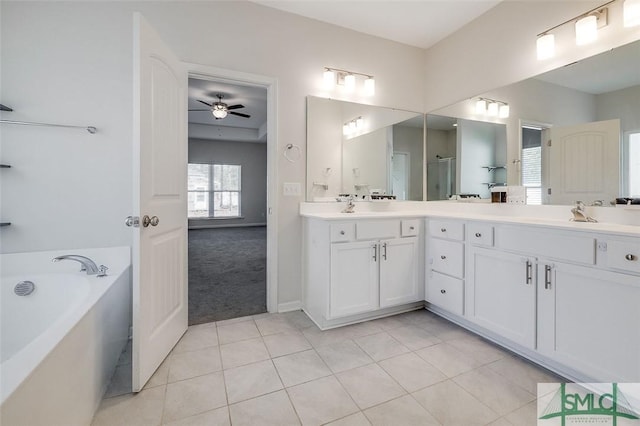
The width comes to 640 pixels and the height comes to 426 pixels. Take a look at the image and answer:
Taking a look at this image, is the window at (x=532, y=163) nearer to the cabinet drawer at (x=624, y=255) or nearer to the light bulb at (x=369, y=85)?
the cabinet drawer at (x=624, y=255)

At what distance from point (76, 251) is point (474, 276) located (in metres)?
2.78

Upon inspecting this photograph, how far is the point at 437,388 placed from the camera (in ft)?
4.96

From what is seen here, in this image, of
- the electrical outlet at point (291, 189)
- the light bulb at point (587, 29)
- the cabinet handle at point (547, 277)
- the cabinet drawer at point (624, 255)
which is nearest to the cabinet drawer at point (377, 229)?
the electrical outlet at point (291, 189)

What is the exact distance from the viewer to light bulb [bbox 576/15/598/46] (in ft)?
6.03

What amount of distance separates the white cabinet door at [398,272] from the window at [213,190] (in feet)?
23.7

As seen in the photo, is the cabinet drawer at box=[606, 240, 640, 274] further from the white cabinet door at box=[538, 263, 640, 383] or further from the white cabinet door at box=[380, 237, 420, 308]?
the white cabinet door at box=[380, 237, 420, 308]

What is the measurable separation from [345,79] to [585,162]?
1.99m

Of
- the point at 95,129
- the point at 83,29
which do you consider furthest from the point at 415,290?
the point at 83,29

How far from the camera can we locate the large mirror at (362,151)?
8.79 feet

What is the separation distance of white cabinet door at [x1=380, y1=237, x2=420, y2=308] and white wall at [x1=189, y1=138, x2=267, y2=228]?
7183 mm

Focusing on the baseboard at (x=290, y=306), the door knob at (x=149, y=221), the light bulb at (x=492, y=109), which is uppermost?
the light bulb at (x=492, y=109)

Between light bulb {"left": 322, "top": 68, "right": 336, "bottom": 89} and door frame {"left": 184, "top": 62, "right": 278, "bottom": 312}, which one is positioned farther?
light bulb {"left": 322, "top": 68, "right": 336, "bottom": 89}

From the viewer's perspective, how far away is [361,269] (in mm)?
2246

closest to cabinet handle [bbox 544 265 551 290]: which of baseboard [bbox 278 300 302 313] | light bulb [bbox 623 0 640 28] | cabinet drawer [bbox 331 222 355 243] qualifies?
cabinet drawer [bbox 331 222 355 243]
